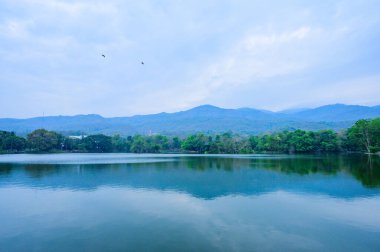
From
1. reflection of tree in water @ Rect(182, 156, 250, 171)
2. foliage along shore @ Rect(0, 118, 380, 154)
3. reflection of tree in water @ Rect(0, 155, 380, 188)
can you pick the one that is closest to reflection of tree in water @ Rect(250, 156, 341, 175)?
reflection of tree in water @ Rect(0, 155, 380, 188)

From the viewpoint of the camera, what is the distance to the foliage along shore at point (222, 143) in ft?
189

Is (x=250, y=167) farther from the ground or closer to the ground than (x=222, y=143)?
closer to the ground

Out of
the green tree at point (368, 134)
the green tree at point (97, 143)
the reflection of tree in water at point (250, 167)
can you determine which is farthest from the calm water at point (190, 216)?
the green tree at point (97, 143)

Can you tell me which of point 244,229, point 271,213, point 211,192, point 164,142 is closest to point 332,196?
point 271,213

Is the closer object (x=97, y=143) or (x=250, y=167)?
(x=250, y=167)

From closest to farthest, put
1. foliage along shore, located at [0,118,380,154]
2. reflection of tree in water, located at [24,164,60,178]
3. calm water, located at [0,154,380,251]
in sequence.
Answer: calm water, located at [0,154,380,251], reflection of tree in water, located at [24,164,60,178], foliage along shore, located at [0,118,380,154]

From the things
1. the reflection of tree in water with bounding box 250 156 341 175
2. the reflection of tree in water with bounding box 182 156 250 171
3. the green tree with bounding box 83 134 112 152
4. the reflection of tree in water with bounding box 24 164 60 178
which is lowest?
the reflection of tree in water with bounding box 182 156 250 171

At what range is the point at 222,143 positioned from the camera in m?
74.9

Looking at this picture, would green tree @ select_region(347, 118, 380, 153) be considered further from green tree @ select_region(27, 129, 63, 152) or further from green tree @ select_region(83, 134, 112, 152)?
green tree @ select_region(27, 129, 63, 152)

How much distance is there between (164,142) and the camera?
9138cm

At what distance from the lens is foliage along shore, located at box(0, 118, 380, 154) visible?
5768cm

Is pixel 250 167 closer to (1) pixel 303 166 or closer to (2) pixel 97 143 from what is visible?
(1) pixel 303 166

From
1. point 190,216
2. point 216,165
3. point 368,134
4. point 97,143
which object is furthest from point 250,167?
point 97,143

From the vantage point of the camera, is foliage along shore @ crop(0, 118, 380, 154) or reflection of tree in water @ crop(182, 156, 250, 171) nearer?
reflection of tree in water @ crop(182, 156, 250, 171)
